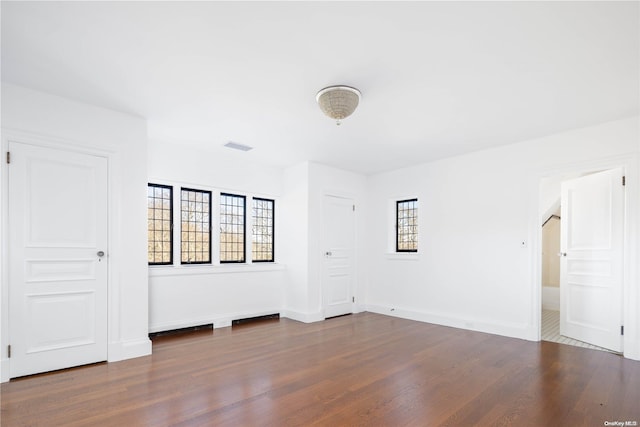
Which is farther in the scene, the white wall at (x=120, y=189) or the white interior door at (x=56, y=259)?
the white wall at (x=120, y=189)

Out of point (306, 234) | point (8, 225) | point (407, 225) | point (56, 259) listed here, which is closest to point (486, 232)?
point (407, 225)

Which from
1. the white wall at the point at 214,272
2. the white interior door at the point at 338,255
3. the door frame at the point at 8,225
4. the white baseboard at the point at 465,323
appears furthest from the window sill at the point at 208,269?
the white baseboard at the point at 465,323

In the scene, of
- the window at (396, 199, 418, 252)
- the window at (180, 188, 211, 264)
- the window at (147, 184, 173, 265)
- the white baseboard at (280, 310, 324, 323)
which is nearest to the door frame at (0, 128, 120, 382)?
the window at (147, 184, 173, 265)

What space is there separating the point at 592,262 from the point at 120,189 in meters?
5.52

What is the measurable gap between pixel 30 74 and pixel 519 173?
5.38 m

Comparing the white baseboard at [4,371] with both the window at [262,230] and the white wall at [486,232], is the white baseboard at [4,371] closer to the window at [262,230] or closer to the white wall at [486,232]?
the window at [262,230]

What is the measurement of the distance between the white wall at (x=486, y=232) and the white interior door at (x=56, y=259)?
4372 millimetres

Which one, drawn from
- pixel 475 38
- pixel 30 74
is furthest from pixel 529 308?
pixel 30 74

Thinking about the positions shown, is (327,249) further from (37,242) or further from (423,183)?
(37,242)

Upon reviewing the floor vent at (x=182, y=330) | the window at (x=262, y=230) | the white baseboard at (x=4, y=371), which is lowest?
the floor vent at (x=182, y=330)

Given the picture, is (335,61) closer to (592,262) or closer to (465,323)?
(592,262)

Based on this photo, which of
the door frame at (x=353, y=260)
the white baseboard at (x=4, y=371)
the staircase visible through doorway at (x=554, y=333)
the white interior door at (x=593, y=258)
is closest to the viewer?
the white baseboard at (x=4, y=371)

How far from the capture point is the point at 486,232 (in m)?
4.83

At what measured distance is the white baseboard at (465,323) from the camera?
436 cm
